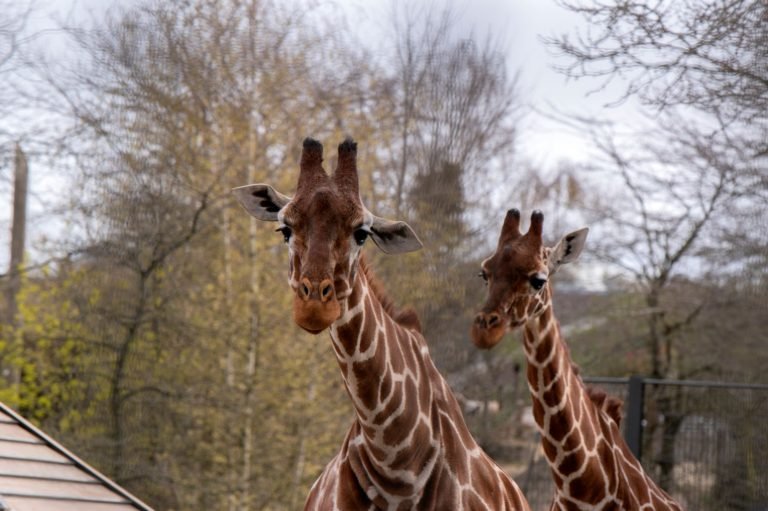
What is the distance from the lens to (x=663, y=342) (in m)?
15.9

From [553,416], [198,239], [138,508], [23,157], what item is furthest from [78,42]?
[553,416]

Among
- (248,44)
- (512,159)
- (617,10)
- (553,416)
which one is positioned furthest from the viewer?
(512,159)

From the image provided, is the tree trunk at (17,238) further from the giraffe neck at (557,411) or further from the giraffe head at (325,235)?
the giraffe head at (325,235)

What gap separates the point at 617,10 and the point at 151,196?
7.75 m

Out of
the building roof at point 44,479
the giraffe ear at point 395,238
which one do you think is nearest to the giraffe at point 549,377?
the giraffe ear at point 395,238

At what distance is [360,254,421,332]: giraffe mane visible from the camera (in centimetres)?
455

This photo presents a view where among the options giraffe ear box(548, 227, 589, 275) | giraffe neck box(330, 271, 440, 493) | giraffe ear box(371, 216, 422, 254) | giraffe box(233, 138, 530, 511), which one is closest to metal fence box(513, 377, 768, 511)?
giraffe ear box(548, 227, 589, 275)

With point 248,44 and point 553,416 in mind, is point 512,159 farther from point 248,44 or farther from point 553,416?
point 553,416

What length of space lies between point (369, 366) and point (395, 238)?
529 millimetres

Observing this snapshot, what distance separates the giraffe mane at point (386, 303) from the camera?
14.9 feet

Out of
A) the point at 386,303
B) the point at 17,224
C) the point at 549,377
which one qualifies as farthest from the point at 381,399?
the point at 17,224

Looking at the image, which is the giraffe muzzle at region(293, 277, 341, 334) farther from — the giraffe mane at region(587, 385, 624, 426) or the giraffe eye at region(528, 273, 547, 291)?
the giraffe mane at region(587, 385, 624, 426)

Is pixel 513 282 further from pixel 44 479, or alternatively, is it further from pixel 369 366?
pixel 44 479

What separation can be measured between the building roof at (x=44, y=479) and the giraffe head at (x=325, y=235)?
2299 millimetres
